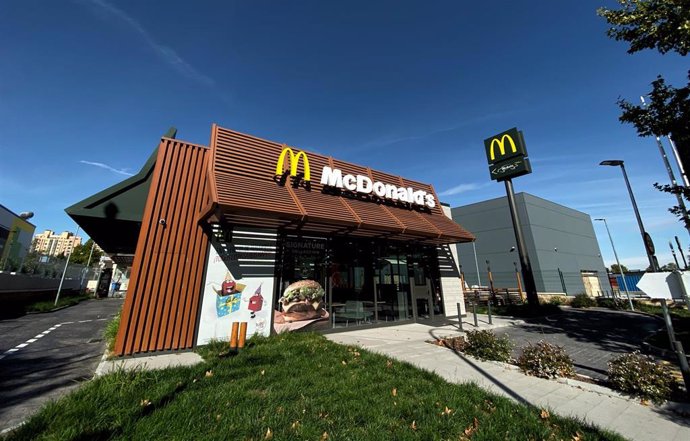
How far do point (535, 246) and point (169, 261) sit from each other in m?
40.1

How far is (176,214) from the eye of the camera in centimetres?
896

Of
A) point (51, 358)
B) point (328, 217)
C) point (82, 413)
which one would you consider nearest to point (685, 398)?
point (328, 217)

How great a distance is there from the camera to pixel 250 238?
32.7 feet

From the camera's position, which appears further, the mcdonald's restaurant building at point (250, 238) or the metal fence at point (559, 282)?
the metal fence at point (559, 282)

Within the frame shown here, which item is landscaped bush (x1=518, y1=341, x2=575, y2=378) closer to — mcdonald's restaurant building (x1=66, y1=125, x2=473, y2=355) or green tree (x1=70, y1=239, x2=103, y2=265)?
mcdonald's restaurant building (x1=66, y1=125, x2=473, y2=355)

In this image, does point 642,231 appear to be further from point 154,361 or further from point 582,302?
point 154,361

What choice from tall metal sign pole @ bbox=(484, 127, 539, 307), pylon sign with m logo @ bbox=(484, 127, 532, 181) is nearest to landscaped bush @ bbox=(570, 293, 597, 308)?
tall metal sign pole @ bbox=(484, 127, 539, 307)

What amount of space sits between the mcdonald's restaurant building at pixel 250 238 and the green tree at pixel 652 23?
9.85 m

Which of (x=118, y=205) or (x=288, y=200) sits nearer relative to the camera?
(x=118, y=205)

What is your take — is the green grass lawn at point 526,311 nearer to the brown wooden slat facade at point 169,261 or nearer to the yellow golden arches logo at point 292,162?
the yellow golden arches logo at point 292,162

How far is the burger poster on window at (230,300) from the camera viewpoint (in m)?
8.88

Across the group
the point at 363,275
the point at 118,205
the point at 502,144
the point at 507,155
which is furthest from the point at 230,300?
the point at 502,144

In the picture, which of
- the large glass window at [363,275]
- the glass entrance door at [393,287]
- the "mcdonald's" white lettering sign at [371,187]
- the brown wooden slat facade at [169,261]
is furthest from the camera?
the glass entrance door at [393,287]

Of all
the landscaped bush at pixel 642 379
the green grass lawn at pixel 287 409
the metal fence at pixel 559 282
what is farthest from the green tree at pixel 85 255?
the landscaped bush at pixel 642 379
